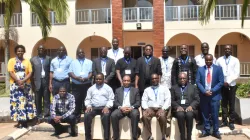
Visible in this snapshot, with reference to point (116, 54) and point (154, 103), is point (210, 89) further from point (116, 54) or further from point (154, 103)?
point (116, 54)

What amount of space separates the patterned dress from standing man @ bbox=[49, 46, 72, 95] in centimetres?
63

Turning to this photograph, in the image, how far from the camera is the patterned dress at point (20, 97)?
832 cm

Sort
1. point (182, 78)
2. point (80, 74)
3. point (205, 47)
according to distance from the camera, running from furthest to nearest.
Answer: point (80, 74) < point (205, 47) < point (182, 78)

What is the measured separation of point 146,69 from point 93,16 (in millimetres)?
13586

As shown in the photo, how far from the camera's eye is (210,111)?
7.81 metres

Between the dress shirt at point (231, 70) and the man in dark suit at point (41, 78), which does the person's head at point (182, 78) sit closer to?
the dress shirt at point (231, 70)

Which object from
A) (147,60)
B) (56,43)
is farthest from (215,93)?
(56,43)

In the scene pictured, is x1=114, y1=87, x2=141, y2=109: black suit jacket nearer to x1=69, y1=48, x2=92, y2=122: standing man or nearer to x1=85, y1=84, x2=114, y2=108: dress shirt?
x1=85, y1=84, x2=114, y2=108: dress shirt

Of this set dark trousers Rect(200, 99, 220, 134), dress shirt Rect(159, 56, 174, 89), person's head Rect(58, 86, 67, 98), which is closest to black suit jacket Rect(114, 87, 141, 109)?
dress shirt Rect(159, 56, 174, 89)

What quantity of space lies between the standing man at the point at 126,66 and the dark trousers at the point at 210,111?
70.9 inches

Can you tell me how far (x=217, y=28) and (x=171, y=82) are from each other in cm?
1248

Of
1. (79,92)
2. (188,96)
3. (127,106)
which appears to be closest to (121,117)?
(127,106)

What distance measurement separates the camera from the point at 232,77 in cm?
795

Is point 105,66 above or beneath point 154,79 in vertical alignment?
above
